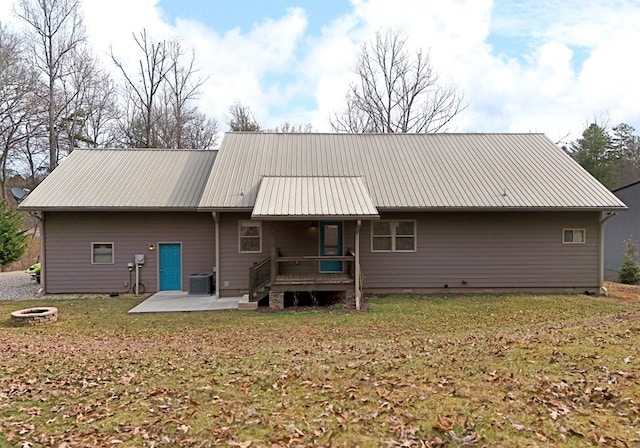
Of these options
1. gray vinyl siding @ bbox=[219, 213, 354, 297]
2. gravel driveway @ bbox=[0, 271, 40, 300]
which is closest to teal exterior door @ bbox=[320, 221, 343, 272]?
gray vinyl siding @ bbox=[219, 213, 354, 297]

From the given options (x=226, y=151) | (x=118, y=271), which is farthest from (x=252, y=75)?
(x=118, y=271)

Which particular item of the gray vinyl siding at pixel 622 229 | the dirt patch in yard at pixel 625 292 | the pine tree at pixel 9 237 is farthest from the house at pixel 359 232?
the gray vinyl siding at pixel 622 229

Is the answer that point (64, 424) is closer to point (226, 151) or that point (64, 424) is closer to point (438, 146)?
point (226, 151)

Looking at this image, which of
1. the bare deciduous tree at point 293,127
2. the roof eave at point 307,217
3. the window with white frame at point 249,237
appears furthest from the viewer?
the bare deciduous tree at point 293,127

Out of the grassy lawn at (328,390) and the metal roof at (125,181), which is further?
the metal roof at (125,181)

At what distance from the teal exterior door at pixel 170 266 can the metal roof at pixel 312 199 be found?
367cm

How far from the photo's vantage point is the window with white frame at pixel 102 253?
43.5 ft

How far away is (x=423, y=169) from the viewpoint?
14406 mm

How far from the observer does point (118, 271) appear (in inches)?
522

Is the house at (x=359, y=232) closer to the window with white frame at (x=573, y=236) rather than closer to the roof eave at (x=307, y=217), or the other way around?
the window with white frame at (x=573, y=236)

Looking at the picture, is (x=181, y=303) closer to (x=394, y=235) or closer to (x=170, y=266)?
(x=170, y=266)

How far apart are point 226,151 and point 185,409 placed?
40.5 ft

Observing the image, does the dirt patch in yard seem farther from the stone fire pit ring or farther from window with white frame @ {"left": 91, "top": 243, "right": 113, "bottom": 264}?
window with white frame @ {"left": 91, "top": 243, "right": 113, "bottom": 264}

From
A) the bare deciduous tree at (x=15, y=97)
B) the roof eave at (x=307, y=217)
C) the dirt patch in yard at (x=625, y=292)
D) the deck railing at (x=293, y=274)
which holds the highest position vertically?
the bare deciduous tree at (x=15, y=97)
